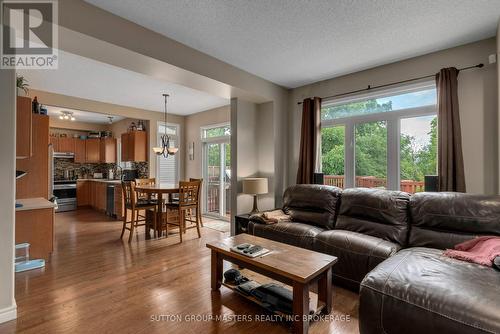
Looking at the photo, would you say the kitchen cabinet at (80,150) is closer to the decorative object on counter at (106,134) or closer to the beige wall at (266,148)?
the decorative object on counter at (106,134)

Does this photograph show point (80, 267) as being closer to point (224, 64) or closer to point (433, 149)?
point (224, 64)

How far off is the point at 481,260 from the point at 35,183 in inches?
Answer: 207

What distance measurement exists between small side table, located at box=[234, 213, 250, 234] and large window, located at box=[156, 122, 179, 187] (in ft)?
10.5

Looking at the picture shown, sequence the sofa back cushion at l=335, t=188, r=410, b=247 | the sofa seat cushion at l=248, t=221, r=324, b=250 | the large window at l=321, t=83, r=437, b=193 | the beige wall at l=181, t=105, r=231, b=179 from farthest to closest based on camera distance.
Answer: the beige wall at l=181, t=105, r=231, b=179 < the large window at l=321, t=83, r=437, b=193 < the sofa seat cushion at l=248, t=221, r=324, b=250 < the sofa back cushion at l=335, t=188, r=410, b=247

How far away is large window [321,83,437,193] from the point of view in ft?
10.3

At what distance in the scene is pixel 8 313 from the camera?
6.41ft

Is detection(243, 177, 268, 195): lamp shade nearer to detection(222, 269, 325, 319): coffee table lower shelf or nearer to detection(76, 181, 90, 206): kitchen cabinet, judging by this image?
detection(222, 269, 325, 319): coffee table lower shelf

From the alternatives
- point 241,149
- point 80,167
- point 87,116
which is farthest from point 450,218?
point 80,167

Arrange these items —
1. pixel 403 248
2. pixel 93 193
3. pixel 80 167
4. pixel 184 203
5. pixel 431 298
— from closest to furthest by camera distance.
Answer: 1. pixel 431 298
2. pixel 403 248
3. pixel 184 203
4. pixel 93 193
5. pixel 80 167

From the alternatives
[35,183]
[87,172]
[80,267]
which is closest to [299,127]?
[80,267]

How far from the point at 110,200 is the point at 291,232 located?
A: 15.9 feet

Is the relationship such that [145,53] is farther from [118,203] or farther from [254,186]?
[118,203]

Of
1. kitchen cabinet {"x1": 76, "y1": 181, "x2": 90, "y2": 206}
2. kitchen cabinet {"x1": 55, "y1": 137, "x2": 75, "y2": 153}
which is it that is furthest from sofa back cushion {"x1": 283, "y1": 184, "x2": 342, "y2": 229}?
kitchen cabinet {"x1": 55, "y1": 137, "x2": 75, "y2": 153}

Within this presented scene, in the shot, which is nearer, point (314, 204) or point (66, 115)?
point (314, 204)
